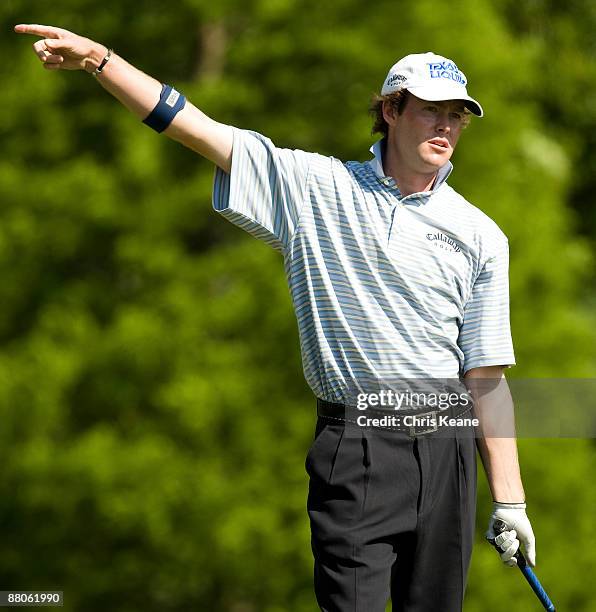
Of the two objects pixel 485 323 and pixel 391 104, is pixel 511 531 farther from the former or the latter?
pixel 391 104

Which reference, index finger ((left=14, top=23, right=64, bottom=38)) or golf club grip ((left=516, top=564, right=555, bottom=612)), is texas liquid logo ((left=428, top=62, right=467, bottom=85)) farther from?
golf club grip ((left=516, top=564, right=555, bottom=612))

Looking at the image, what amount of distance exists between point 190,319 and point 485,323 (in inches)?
311

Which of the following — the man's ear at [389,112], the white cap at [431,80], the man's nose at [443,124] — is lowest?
the man's nose at [443,124]

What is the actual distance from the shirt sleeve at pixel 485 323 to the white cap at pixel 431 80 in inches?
18.5

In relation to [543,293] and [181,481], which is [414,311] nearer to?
[181,481]

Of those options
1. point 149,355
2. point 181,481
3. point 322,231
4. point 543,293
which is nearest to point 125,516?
point 181,481

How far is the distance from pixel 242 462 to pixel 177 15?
14.0 ft

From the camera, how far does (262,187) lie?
389 centimetres

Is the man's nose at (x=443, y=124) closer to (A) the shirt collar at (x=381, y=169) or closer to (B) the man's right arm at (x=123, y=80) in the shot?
(A) the shirt collar at (x=381, y=169)

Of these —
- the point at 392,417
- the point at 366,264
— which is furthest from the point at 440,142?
the point at 392,417

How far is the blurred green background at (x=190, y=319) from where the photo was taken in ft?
38.1

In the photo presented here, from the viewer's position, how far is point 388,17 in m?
12.2

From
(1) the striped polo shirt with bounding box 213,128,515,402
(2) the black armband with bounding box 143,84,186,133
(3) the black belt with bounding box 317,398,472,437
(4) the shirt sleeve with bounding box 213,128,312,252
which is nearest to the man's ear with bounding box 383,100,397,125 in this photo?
(1) the striped polo shirt with bounding box 213,128,515,402

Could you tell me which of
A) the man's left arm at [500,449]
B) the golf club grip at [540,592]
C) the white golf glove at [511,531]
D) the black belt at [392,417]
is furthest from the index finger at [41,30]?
the golf club grip at [540,592]
